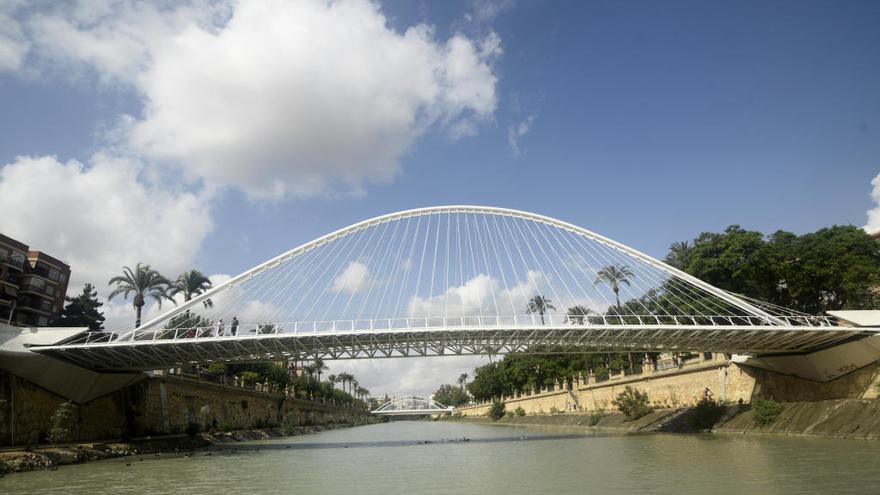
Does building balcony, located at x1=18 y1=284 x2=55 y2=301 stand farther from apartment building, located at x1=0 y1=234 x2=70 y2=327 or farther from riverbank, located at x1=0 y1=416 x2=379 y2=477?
riverbank, located at x1=0 y1=416 x2=379 y2=477

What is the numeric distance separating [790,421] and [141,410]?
45.8 m

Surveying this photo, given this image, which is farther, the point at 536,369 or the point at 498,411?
the point at 498,411

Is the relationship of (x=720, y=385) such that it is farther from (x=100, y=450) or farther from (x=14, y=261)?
(x=14, y=261)

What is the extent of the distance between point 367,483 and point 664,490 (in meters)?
10.4

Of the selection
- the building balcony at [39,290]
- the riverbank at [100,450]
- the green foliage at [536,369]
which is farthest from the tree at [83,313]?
the green foliage at [536,369]

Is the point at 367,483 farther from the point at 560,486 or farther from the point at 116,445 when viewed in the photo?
the point at 116,445

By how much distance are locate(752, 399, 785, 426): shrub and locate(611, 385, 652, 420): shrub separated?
14725 millimetres

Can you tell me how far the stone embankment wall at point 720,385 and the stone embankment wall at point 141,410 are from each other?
3973 cm

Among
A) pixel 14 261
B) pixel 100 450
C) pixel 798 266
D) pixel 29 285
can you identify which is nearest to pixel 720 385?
pixel 798 266

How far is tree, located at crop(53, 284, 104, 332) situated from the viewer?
2726 inches

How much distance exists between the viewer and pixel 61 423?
36.3 meters

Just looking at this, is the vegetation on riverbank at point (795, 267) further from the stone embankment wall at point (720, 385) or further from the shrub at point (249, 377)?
the shrub at point (249, 377)

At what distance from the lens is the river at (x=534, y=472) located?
56.0 ft

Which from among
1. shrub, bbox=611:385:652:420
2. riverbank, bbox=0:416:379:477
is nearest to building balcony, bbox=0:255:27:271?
riverbank, bbox=0:416:379:477
